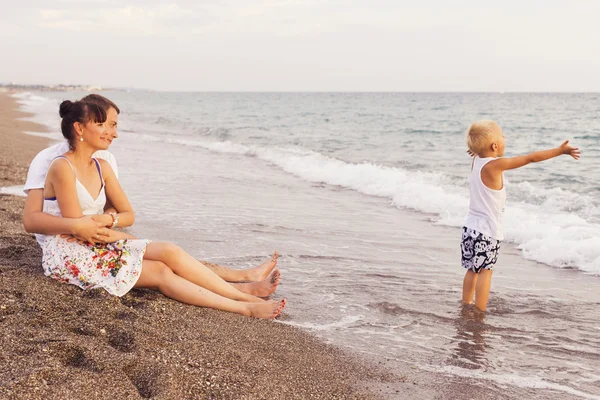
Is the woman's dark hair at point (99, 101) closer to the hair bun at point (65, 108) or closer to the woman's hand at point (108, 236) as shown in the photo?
the hair bun at point (65, 108)

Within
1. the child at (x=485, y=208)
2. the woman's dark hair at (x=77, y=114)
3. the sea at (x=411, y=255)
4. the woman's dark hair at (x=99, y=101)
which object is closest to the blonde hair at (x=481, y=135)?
the child at (x=485, y=208)

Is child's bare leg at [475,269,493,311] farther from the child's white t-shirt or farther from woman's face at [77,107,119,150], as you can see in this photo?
the child's white t-shirt

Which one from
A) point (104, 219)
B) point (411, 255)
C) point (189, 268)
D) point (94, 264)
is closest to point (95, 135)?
point (104, 219)

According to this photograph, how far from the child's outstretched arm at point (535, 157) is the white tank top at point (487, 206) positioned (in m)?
0.11

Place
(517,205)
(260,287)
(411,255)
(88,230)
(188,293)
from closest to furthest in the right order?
(88,230) < (188,293) < (260,287) < (411,255) < (517,205)

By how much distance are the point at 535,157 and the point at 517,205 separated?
6144 mm

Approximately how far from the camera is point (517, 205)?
33.6 ft

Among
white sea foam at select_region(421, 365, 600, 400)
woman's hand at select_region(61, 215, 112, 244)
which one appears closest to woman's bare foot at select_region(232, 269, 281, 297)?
woman's hand at select_region(61, 215, 112, 244)

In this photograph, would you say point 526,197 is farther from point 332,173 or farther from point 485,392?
point 485,392

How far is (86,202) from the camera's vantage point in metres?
4.14

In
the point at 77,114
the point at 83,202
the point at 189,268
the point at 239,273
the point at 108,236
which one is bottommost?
the point at 239,273

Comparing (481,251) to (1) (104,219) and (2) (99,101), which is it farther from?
(2) (99,101)

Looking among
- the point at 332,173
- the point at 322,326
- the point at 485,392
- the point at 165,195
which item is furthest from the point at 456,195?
the point at 485,392

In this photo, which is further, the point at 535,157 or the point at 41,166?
the point at 535,157
